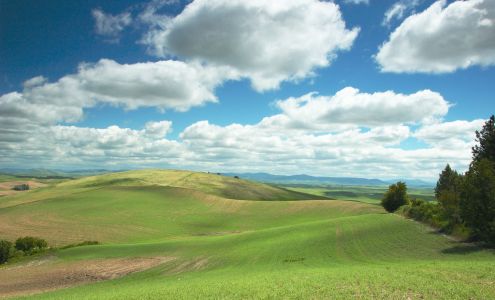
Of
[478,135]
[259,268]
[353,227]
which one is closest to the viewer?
[259,268]

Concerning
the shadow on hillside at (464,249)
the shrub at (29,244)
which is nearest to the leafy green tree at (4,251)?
the shrub at (29,244)

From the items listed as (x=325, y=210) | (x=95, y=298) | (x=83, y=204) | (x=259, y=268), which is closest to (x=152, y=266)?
(x=259, y=268)

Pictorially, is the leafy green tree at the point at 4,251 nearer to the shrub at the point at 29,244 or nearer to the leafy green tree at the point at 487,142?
the shrub at the point at 29,244

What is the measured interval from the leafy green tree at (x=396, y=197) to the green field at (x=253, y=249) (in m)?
15.3

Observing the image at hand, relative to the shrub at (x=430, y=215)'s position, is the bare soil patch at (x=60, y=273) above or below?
below

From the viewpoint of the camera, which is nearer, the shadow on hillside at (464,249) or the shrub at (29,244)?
the shadow on hillside at (464,249)

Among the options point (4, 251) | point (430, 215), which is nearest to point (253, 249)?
point (430, 215)

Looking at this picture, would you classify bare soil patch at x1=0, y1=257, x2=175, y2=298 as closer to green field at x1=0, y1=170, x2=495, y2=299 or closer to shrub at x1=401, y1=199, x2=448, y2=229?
green field at x1=0, y1=170, x2=495, y2=299

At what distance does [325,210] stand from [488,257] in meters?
85.9

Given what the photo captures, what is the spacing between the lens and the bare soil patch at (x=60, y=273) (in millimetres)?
44412

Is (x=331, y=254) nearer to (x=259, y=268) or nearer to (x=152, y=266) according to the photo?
(x=259, y=268)

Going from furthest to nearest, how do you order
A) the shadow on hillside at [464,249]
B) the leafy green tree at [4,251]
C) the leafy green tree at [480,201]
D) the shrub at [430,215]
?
the leafy green tree at [4,251] < the shrub at [430,215] < the leafy green tree at [480,201] < the shadow on hillside at [464,249]

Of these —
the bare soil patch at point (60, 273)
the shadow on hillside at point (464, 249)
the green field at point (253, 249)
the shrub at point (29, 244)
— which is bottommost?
the shrub at point (29, 244)

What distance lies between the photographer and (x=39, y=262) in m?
63.8
